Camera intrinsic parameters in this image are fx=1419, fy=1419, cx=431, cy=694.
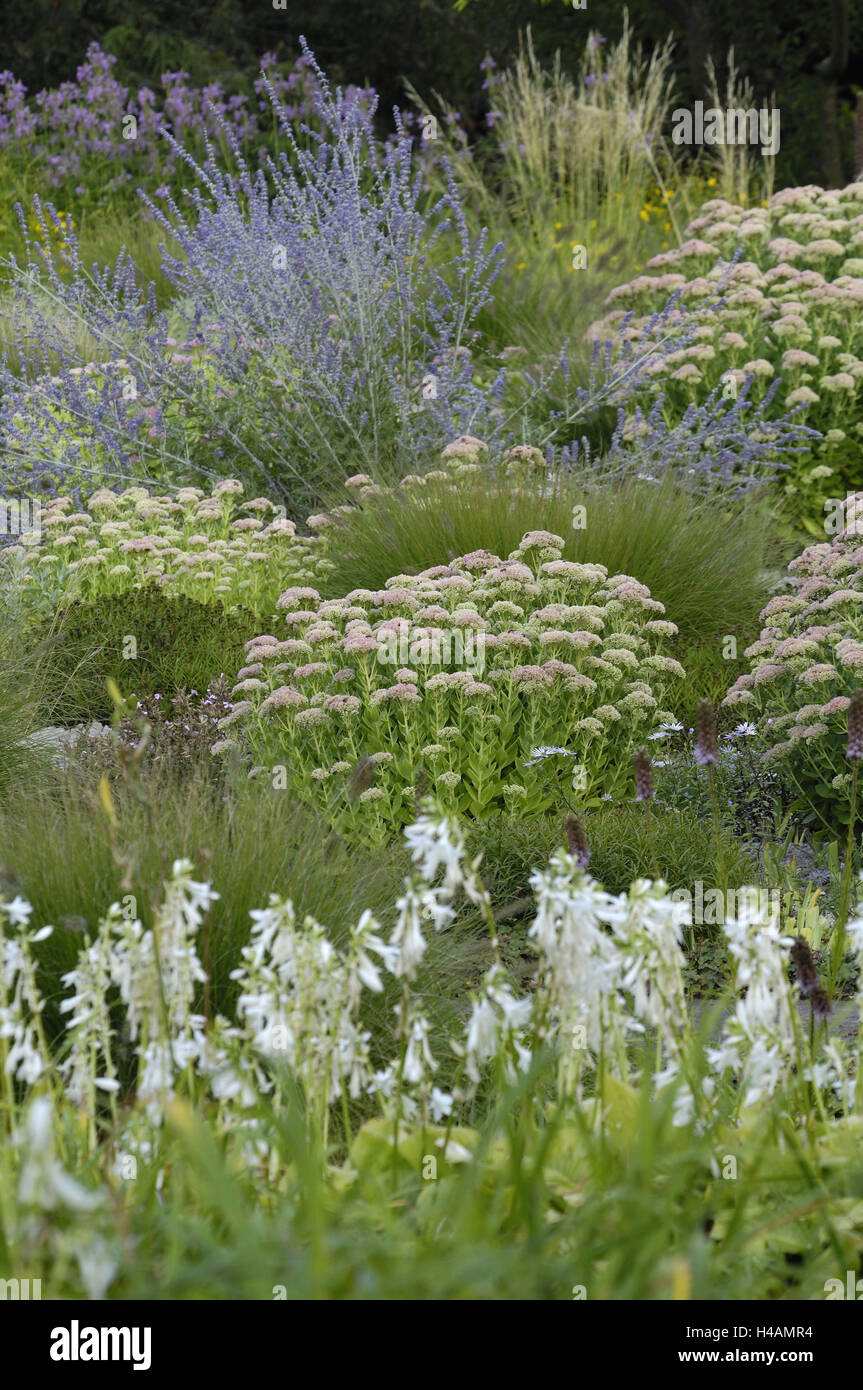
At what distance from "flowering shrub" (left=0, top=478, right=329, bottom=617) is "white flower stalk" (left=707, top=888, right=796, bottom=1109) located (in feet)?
14.0

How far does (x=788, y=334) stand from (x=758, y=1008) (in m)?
6.17

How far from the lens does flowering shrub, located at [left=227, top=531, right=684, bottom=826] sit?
448cm

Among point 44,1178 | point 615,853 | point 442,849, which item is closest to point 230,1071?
point 442,849

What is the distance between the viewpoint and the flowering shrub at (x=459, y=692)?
4.48 m

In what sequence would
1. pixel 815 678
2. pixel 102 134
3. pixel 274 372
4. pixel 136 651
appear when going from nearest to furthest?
1. pixel 815 678
2. pixel 136 651
3. pixel 274 372
4. pixel 102 134

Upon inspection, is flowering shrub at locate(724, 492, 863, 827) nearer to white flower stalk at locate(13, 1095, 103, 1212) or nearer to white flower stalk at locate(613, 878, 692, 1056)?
white flower stalk at locate(613, 878, 692, 1056)


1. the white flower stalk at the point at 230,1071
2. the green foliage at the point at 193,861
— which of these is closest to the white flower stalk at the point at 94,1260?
the white flower stalk at the point at 230,1071

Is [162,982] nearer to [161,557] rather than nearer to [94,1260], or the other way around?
[94,1260]

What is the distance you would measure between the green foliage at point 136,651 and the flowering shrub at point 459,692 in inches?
34.5

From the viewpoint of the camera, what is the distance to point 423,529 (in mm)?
5906

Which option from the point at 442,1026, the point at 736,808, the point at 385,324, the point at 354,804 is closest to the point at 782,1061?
the point at 442,1026

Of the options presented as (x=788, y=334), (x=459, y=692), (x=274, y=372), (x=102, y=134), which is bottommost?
(x=459, y=692)

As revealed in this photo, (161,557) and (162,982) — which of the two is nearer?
(162,982)

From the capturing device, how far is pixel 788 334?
24.8 feet
